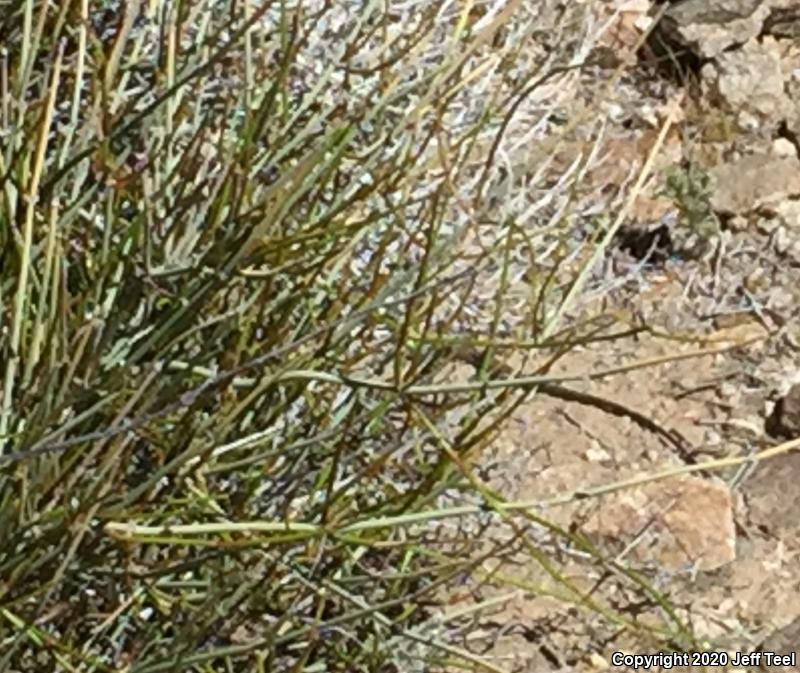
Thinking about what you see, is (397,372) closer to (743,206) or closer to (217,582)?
(217,582)

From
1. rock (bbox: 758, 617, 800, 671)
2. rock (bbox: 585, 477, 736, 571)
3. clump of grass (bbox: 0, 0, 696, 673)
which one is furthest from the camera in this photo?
rock (bbox: 585, 477, 736, 571)

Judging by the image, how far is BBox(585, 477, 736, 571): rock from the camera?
261 cm

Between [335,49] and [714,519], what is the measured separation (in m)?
0.93

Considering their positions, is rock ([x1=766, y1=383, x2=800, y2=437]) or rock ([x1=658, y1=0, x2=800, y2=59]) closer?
rock ([x1=766, y1=383, x2=800, y2=437])

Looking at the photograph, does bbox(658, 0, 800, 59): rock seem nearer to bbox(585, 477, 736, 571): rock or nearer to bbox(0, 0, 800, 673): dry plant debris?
bbox(0, 0, 800, 673): dry plant debris

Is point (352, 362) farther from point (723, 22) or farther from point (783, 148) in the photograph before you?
point (723, 22)

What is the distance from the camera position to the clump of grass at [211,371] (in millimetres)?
1776

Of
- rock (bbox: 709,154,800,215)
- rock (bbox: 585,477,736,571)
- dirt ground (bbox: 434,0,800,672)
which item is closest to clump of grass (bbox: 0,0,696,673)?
dirt ground (bbox: 434,0,800,672)

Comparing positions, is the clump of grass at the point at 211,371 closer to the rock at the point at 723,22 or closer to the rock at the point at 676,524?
the rock at the point at 676,524

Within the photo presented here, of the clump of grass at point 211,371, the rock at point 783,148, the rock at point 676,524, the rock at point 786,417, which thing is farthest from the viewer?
the rock at point 783,148

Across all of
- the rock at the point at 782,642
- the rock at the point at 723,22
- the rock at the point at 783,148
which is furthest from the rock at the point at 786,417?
the rock at the point at 723,22

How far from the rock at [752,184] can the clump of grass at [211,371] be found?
106cm

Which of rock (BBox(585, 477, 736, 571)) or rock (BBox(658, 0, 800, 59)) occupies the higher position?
rock (BBox(658, 0, 800, 59))

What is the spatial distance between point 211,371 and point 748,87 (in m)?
1.78
